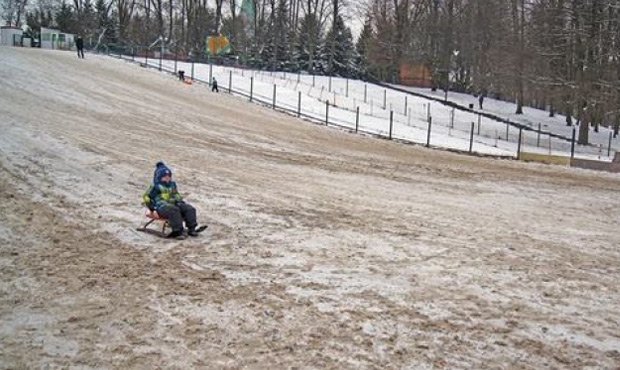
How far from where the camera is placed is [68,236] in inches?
327

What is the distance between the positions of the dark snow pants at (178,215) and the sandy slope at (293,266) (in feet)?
1.06

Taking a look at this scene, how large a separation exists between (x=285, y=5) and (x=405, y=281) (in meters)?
68.0

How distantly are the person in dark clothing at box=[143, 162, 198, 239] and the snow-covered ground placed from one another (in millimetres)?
20899

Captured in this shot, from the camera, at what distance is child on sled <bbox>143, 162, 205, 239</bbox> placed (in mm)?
8656

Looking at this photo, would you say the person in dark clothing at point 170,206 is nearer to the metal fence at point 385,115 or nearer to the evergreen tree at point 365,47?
the metal fence at point 385,115

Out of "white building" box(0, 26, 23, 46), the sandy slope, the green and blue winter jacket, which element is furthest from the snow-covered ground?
the green and blue winter jacket

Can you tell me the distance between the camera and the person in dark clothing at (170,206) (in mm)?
8656

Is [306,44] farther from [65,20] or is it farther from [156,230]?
[156,230]

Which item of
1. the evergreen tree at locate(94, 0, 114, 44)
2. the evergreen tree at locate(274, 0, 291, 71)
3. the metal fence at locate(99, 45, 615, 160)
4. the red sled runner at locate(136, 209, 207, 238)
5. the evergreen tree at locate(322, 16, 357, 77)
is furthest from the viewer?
the evergreen tree at locate(94, 0, 114, 44)

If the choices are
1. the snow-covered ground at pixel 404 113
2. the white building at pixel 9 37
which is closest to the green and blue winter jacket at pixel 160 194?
the snow-covered ground at pixel 404 113

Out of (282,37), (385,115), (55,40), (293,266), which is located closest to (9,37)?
(55,40)

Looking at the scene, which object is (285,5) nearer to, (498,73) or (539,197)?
(498,73)

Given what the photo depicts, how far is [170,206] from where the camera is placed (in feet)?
28.6

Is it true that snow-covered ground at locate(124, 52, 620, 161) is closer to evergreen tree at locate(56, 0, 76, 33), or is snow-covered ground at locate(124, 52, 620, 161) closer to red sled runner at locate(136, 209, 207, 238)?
red sled runner at locate(136, 209, 207, 238)
